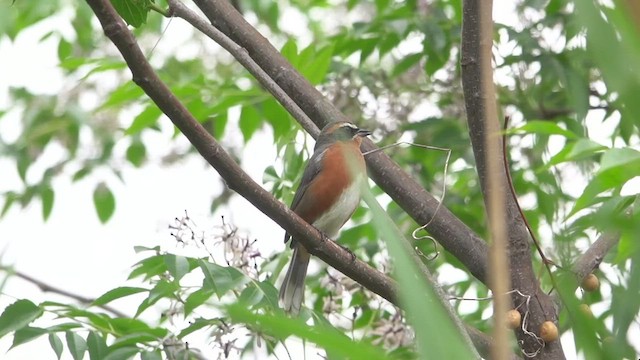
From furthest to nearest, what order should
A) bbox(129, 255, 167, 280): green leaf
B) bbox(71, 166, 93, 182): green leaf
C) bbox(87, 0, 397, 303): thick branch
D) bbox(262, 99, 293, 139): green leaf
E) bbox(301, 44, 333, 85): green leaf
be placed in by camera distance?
1. bbox(71, 166, 93, 182): green leaf
2. bbox(262, 99, 293, 139): green leaf
3. bbox(301, 44, 333, 85): green leaf
4. bbox(129, 255, 167, 280): green leaf
5. bbox(87, 0, 397, 303): thick branch

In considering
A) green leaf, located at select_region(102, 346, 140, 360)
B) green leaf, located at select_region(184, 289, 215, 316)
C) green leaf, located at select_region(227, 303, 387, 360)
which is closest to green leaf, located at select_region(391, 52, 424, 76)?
green leaf, located at select_region(184, 289, 215, 316)

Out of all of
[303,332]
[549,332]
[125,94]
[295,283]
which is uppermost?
[125,94]

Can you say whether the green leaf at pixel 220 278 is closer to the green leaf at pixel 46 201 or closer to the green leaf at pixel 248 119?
the green leaf at pixel 248 119

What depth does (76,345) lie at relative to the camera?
11.5 feet

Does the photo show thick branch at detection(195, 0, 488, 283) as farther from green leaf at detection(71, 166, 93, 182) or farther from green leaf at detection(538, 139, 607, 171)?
green leaf at detection(71, 166, 93, 182)

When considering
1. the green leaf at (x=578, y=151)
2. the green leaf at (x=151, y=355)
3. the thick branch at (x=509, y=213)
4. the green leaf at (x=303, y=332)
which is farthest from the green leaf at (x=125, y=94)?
the green leaf at (x=303, y=332)

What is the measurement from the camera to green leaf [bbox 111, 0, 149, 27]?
3.09 metres

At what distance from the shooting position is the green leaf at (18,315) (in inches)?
134

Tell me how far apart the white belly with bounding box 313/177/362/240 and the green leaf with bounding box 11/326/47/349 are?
200 centimetres

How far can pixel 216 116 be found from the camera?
5.14 meters

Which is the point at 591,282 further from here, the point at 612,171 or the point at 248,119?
A: the point at 248,119

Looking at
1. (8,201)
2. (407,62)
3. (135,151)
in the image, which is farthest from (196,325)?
(135,151)

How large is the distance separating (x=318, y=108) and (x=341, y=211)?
142cm

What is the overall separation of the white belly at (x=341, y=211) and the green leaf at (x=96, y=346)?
182cm
